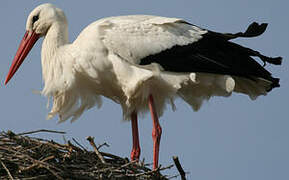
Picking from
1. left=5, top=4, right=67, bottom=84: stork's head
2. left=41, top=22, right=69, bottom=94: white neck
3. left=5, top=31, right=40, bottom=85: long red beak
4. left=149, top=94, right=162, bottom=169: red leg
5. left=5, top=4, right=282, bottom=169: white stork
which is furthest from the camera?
left=5, top=31, right=40, bottom=85: long red beak

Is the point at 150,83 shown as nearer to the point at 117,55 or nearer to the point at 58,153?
the point at 117,55

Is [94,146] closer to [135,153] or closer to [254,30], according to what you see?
[135,153]

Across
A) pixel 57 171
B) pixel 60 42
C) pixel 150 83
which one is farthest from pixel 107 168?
pixel 60 42

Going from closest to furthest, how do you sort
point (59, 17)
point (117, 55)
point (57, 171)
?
1. point (57, 171)
2. point (117, 55)
3. point (59, 17)

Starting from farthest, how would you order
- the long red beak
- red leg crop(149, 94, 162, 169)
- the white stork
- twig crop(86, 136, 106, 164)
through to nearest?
the long red beak
red leg crop(149, 94, 162, 169)
the white stork
twig crop(86, 136, 106, 164)

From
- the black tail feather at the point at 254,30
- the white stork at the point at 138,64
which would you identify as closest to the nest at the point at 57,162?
the white stork at the point at 138,64

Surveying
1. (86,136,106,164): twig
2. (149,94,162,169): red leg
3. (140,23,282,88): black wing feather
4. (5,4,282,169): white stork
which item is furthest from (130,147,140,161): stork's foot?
(86,136,106,164): twig

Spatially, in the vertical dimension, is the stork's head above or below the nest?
above

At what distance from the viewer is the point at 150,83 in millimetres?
8898

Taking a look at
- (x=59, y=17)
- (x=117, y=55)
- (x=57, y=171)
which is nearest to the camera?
(x=57, y=171)

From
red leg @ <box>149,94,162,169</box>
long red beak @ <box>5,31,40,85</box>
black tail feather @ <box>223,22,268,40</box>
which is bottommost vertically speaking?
red leg @ <box>149,94,162,169</box>

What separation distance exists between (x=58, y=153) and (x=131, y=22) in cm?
207

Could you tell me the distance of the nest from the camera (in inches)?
287

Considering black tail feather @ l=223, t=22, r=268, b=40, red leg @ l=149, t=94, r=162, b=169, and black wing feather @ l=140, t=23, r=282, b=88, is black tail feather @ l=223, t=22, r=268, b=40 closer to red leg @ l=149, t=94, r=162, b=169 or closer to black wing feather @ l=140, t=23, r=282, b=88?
black wing feather @ l=140, t=23, r=282, b=88
